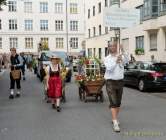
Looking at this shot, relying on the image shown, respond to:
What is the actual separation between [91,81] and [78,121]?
3.92 metres

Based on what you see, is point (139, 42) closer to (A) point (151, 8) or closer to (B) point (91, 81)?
(A) point (151, 8)

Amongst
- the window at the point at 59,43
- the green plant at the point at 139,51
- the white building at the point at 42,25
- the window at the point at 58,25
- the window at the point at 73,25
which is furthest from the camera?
the window at the point at 73,25

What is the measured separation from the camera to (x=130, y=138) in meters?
8.01

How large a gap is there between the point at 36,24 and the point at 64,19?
536 cm

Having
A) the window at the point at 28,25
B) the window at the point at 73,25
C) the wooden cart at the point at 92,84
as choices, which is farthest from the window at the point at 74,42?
the wooden cart at the point at 92,84

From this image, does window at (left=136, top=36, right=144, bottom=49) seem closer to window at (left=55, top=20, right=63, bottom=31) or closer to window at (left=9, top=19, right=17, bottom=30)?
window at (left=55, top=20, right=63, bottom=31)

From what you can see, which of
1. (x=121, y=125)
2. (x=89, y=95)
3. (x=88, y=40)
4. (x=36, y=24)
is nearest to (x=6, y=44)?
(x=36, y=24)

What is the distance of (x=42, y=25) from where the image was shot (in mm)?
77250

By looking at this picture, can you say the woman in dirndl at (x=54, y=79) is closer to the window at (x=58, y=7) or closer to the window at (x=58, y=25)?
the window at (x=58, y=25)

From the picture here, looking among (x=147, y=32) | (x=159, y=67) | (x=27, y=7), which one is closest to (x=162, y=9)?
(x=147, y=32)

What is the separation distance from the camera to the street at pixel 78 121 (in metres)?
8.37

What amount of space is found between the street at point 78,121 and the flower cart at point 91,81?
0.39 metres

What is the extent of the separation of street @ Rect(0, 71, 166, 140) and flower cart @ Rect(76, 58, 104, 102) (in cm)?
39

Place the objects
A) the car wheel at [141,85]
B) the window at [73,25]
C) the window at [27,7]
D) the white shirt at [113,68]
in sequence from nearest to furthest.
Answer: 1. the white shirt at [113,68]
2. the car wheel at [141,85]
3. the window at [27,7]
4. the window at [73,25]
